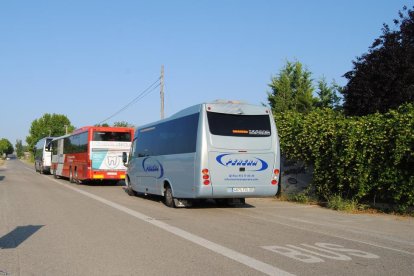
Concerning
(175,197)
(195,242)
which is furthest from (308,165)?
Answer: (195,242)

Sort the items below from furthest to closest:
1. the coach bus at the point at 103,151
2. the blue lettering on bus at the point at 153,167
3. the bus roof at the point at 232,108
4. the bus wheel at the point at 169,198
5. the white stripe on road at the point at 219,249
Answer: the coach bus at the point at 103,151 < the blue lettering on bus at the point at 153,167 < the bus wheel at the point at 169,198 < the bus roof at the point at 232,108 < the white stripe on road at the point at 219,249

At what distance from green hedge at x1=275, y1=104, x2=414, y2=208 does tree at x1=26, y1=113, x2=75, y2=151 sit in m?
115

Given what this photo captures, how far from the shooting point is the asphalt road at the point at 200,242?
6.51m

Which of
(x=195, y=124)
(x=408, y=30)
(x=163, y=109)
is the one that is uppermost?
(x=408, y=30)

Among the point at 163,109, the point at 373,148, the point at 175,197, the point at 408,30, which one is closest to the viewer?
the point at 373,148

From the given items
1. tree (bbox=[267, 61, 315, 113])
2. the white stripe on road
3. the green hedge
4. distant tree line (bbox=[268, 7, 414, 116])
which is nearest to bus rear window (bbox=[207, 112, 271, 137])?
the green hedge

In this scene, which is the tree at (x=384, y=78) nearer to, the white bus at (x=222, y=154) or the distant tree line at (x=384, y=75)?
the distant tree line at (x=384, y=75)

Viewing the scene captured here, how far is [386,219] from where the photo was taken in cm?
1202

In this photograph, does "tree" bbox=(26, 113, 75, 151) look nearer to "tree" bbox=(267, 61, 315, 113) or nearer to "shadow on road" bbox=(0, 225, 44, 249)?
"tree" bbox=(267, 61, 315, 113)

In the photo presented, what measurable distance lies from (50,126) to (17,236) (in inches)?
4808

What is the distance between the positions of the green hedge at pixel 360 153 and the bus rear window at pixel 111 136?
36.9ft

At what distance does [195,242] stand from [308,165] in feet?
28.0

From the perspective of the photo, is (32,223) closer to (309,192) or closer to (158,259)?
(158,259)

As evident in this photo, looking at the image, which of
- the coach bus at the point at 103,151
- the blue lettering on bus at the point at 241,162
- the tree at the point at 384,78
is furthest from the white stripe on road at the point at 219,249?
the tree at the point at 384,78
